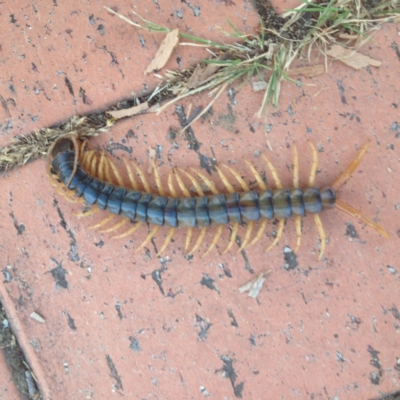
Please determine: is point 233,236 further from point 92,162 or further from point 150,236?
point 92,162

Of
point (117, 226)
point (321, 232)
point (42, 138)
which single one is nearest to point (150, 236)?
point (117, 226)

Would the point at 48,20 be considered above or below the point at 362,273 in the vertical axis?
above

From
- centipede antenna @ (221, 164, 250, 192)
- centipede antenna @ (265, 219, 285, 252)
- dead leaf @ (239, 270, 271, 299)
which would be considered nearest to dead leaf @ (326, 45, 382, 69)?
centipede antenna @ (221, 164, 250, 192)

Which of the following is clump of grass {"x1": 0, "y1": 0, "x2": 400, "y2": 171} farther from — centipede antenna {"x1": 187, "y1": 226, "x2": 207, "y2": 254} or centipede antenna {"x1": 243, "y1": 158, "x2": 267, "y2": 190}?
centipede antenna {"x1": 187, "y1": 226, "x2": 207, "y2": 254}

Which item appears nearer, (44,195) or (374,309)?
(374,309)

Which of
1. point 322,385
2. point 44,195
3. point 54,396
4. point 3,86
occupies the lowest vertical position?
point 54,396

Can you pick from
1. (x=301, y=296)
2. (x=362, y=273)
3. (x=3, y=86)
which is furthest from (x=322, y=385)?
(x=3, y=86)

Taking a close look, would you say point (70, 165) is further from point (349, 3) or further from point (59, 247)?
point (349, 3)
